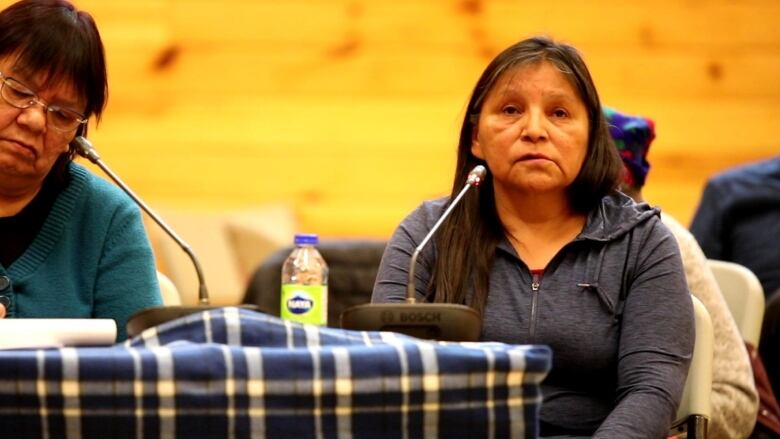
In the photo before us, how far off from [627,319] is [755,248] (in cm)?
177

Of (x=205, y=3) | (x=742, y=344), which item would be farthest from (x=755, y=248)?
(x=205, y=3)

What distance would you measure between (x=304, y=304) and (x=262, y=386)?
774mm

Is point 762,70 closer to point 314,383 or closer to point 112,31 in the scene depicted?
point 112,31

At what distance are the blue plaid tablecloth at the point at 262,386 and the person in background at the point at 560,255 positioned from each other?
70cm

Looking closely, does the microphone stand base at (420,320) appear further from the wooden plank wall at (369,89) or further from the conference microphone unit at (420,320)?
the wooden plank wall at (369,89)

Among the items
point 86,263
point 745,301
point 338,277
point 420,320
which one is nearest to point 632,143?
point 745,301

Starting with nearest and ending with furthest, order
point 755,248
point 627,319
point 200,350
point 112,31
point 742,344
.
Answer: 1. point 200,350
2. point 627,319
3. point 742,344
4. point 755,248
5. point 112,31

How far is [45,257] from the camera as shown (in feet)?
6.44

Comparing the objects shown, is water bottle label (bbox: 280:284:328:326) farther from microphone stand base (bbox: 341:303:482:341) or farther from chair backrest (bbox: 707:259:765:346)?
chair backrest (bbox: 707:259:765:346)

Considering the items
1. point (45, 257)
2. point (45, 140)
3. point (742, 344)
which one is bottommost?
point (742, 344)

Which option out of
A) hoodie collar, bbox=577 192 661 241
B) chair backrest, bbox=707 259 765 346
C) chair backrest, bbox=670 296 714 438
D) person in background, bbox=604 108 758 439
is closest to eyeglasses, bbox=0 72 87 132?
hoodie collar, bbox=577 192 661 241

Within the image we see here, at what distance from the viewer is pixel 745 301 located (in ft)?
8.28

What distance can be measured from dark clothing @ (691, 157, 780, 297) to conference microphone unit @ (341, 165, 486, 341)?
2.30m

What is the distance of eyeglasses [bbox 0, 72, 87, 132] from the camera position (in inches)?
72.7
